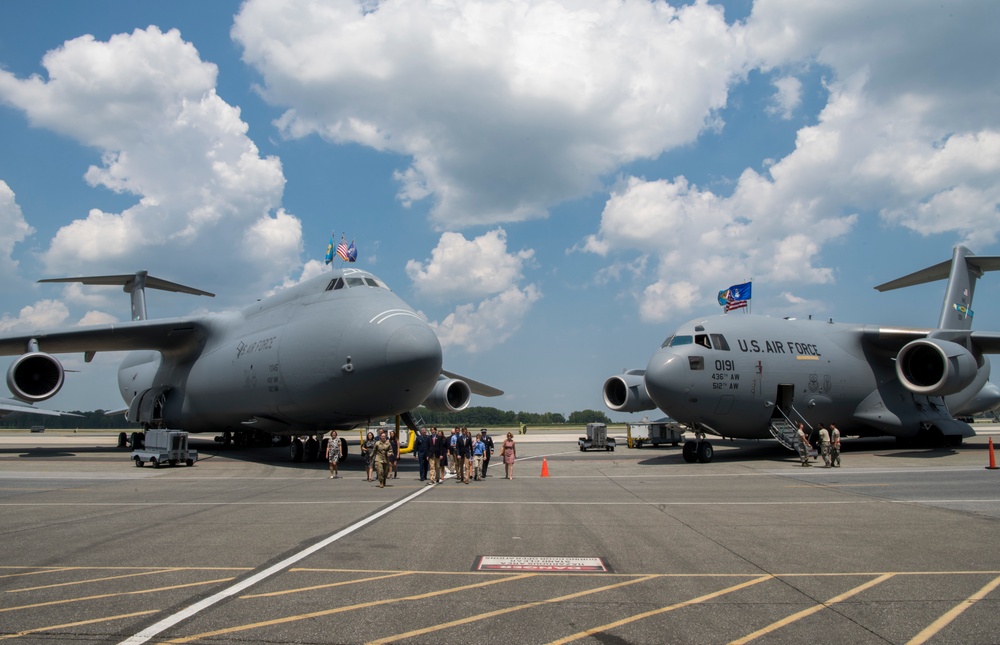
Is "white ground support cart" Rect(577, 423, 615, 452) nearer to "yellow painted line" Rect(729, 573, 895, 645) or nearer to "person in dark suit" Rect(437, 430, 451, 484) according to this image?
"person in dark suit" Rect(437, 430, 451, 484)

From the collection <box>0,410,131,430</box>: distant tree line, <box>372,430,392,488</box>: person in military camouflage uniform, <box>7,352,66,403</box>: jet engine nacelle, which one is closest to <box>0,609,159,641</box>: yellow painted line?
<box>372,430,392,488</box>: person in military camouflage uniform

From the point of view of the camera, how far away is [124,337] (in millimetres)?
26422

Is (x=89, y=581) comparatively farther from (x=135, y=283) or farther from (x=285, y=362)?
(x=135, y=283)

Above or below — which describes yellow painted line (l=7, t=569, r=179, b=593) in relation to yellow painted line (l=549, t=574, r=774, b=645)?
above

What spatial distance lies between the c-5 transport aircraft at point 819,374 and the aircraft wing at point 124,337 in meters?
16.9

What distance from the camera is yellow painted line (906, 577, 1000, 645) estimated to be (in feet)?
15.6

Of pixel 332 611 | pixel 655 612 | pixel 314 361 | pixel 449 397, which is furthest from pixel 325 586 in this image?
pixel 449 397

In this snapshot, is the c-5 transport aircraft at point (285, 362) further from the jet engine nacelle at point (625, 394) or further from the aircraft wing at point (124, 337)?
the jet engine nacelle at point (625, 394)

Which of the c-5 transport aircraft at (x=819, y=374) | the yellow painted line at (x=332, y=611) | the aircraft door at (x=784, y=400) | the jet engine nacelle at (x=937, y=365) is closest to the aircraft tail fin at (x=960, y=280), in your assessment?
the c-5 transport aircraft at (x=819, y=374)

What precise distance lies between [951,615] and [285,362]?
57.0 ft

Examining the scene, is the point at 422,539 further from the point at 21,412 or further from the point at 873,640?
the point at 21,412

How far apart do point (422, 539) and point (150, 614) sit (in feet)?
12.5

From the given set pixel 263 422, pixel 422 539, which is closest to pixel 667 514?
pixel 422 539

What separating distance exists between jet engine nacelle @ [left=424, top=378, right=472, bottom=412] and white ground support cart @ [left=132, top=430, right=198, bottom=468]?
8683 millimetres
